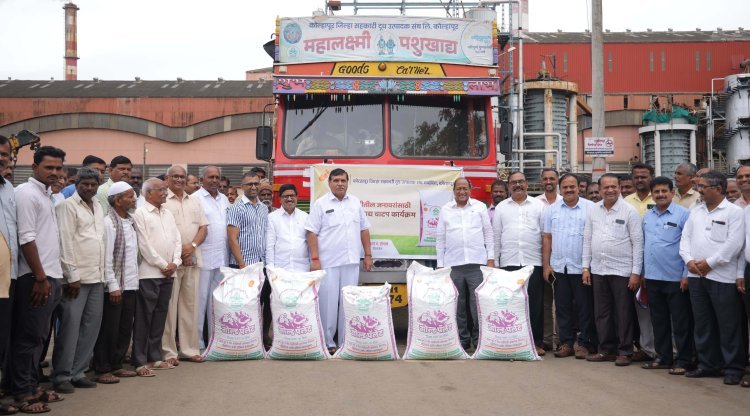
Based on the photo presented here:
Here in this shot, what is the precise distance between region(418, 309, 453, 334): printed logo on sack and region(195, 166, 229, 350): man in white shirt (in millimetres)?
2319

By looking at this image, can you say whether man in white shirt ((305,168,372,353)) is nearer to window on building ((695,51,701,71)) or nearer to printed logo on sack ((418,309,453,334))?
printed logo on sack ((418,309,453,334))

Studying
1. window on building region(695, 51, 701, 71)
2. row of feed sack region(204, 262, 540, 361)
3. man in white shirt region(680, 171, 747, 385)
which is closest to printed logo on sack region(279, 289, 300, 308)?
row of feed sack region(204, 262, 540, 361)

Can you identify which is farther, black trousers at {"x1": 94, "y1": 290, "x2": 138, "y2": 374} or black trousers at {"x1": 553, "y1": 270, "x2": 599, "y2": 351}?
black trousers at {"x1": 553, "y1": 270, "x2": 599, "y2": 351}

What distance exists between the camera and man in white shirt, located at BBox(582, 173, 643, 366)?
8328 millimetres

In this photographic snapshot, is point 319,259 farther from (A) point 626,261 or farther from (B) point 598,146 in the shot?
(B) point 598,146

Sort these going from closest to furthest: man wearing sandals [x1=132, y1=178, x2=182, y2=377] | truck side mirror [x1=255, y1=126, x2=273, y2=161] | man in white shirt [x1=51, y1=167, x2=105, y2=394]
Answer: man in white shirt [x1=51, y1=167, x2=105, y2=394], man wearing sandals [x1=132, y1=178, x2=182, y2=377], truck side mirror [x1=255, y1=126, x2=273, y2=161]

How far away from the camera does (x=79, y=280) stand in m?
6.78

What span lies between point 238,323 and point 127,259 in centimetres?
135

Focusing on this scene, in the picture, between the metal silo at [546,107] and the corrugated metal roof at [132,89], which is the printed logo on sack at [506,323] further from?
the corrugated metal roof at [132,89]

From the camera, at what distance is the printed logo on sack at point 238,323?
8.19m

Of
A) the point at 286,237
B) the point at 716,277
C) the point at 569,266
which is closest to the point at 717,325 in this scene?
the point at 716,277

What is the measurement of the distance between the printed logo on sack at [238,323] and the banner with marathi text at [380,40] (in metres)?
3.66

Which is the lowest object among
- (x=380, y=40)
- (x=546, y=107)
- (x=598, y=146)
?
(x=598, y=146)

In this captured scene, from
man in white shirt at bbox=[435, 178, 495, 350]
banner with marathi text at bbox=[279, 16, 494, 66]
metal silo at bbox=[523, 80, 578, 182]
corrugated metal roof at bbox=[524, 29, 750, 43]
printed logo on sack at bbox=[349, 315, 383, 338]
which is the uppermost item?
corrugated metal roof at bbox=[524, 29, 750, 43]
